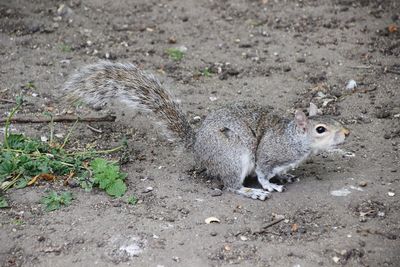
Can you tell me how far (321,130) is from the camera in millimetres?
4875

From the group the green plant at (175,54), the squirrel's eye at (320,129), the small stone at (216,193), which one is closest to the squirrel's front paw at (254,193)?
the small stone at (216,193)

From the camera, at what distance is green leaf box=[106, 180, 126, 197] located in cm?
480

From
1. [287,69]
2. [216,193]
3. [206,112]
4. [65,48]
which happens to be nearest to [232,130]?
[216,193]

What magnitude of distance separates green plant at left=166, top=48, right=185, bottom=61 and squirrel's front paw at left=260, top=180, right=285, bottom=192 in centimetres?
267

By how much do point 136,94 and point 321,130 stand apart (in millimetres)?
1571

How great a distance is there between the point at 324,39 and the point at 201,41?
1.50 metres

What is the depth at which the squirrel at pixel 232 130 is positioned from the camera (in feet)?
16.1

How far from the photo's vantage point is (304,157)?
5035 mm

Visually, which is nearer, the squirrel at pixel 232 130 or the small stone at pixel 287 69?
the squirrel at pixel 232 130

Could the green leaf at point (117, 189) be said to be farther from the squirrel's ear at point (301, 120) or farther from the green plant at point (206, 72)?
the green plant at point (206, 72)

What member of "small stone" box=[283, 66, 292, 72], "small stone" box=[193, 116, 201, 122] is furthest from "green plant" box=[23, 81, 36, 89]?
"small stone" box=[283, 66, 292, 72]

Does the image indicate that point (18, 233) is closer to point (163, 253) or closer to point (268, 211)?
point (163, 253)

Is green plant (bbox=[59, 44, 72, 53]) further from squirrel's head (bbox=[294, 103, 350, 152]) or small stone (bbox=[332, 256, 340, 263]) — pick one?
small stone (bbox=[332, 256, 340, 263])

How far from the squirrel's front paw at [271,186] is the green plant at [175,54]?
2668mm
